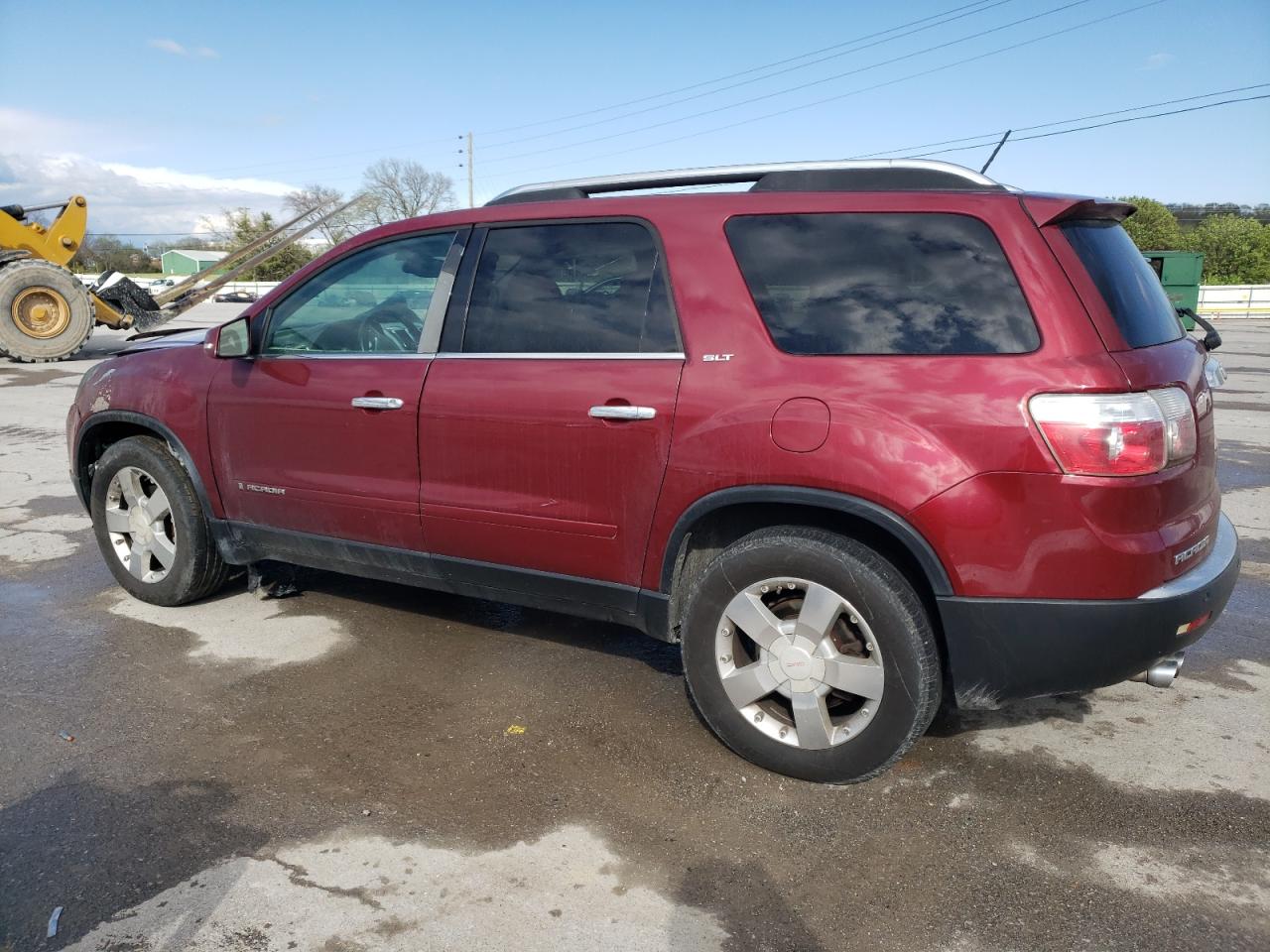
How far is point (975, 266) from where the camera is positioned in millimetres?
2805

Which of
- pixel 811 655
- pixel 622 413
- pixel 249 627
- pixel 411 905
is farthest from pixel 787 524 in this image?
pixel 249 627

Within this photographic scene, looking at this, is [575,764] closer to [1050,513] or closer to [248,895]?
[248,895]

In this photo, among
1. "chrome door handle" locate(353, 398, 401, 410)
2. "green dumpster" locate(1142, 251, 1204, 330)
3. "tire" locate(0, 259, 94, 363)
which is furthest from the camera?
"green dumpster" locate(1142, 251, 1204, 330)

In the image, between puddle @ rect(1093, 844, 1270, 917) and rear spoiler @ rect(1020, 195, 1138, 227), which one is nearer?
puddle @ rect(1093, 844, 1270, 917)

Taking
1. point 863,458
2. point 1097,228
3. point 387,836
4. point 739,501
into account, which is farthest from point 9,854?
point 1097,228

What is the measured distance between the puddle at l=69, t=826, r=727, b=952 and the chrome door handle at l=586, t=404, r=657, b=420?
4.39 ft

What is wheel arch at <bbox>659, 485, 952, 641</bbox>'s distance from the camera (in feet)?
9.11

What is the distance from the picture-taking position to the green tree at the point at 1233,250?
145ft

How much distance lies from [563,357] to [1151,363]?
187 centimetres

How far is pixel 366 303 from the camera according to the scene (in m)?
4.08

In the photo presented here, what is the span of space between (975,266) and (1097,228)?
1.75ft

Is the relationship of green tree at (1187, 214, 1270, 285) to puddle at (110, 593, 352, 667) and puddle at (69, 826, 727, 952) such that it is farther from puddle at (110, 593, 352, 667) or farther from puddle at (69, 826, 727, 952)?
puddle at (69, 826, 727, 952)

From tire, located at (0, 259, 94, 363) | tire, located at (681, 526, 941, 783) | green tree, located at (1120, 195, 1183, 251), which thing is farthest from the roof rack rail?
green tree, located at (1120, 195, 1183, 251)

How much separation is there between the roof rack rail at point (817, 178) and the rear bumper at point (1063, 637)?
50.6 inches
